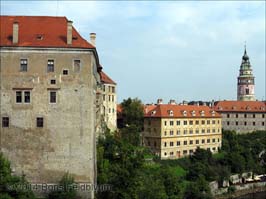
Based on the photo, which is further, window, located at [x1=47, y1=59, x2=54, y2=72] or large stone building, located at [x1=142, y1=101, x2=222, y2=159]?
large stone building, located at [x1=142, y1=101, x2=222, y2=159]

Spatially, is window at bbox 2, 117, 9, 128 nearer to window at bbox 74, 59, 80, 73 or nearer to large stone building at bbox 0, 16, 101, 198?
large stone building at bbox 0, 16, 101, 198

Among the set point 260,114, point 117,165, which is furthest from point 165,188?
point 260,114

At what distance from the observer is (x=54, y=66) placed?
86.8ft

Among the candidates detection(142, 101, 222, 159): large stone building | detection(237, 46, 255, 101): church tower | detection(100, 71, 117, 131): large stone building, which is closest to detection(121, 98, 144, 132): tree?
detection(142, 101, 222, 159): large stone building

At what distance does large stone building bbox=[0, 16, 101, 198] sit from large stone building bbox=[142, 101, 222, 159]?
30757 mm

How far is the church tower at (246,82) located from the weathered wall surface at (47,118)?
7563 centimetres

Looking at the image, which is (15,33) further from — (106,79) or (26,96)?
(106,79)

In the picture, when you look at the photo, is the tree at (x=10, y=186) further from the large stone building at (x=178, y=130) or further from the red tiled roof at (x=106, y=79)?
the large stone building at (x=178, y=130)

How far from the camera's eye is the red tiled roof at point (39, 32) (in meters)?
26.6

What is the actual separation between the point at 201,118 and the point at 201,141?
3.34m

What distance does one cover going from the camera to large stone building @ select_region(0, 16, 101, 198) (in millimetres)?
26359

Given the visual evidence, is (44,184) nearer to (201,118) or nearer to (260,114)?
(201,118)

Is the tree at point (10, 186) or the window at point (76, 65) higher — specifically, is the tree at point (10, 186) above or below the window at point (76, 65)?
below

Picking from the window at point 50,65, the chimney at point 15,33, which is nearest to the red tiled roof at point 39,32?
the chimney at point 15,33
